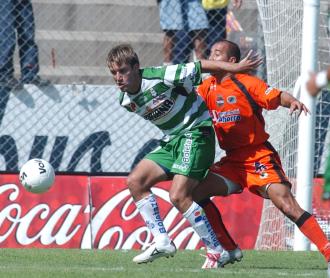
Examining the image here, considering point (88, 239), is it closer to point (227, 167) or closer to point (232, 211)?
point (232, 211)

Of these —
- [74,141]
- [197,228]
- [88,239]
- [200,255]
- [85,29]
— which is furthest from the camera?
[85,29]

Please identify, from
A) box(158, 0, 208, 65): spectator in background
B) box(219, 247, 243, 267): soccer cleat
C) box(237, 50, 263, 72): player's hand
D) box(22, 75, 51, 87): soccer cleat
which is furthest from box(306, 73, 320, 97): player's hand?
box(158, 0, 208, 65): spectator in background

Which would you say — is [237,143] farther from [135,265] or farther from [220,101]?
[135,265]


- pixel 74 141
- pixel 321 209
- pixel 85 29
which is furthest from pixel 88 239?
pixel 85 29

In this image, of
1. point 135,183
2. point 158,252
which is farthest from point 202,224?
point 135,183

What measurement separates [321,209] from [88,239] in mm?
2461

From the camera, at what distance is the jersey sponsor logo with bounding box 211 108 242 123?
26.3 feet

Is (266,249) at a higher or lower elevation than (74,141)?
lower

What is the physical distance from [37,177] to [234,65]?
2.22m

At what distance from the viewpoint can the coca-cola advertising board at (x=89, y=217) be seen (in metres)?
10.3

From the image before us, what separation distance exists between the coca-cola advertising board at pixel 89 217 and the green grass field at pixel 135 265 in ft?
3.39

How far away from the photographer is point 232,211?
34.3 ft

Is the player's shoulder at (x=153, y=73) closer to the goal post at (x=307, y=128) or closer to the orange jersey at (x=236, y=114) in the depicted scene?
the orange jersey at (x=236, y=114)

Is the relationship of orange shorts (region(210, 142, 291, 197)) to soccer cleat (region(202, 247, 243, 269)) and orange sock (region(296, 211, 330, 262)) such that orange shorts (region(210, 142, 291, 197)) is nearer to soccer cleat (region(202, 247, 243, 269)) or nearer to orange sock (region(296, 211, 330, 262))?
orange sock (region(296, 211, 330, 262))
